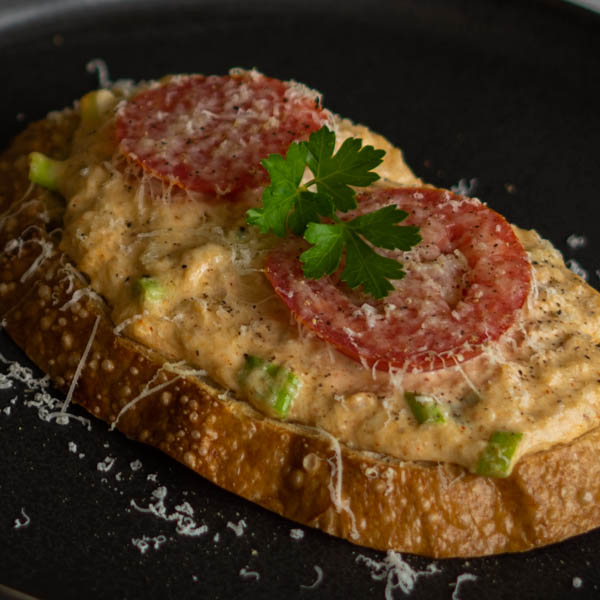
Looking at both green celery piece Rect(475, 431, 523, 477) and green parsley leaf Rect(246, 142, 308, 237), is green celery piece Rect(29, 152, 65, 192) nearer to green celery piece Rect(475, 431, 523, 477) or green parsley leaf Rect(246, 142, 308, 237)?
green parsley leaf Rect(246, 142, 308, 237)

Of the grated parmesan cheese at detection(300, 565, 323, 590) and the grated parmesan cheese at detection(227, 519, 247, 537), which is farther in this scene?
the grated parmesan cheese at detection(227, 519, 247, 537)

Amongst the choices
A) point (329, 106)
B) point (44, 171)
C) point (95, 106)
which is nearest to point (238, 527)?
point (44, 171)

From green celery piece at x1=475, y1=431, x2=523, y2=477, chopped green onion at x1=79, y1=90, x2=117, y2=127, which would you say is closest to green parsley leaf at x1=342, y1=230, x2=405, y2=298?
green celery piece at x1=475, y1=431, x2=523, y2=477

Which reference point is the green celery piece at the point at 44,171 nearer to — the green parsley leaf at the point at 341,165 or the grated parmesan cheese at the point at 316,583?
the green parsley leaf at the point at 341,165

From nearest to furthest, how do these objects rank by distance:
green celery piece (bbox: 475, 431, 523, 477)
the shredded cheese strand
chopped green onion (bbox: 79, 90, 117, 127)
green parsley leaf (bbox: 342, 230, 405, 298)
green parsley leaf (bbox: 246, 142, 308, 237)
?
1. green celery piece (bbox: 475, 431, 523, 477)
2. green parsley leaf (bbox: 342, 230, 405, 298)
3. green parsley leaf (bbox: 246, 142, 308, 237)
4. the shredded cheese strand
5. chopped green onion (bbox: 79, 90, 117, 127)

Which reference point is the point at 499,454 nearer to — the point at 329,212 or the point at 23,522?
the point at 329,212

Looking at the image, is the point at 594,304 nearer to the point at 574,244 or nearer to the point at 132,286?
the point at 574,244

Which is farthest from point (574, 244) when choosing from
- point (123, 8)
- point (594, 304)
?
point (123, 8)

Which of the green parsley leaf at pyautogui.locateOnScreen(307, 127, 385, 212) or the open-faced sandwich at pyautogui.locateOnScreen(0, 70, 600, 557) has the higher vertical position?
the green parsley leaf at pyautogui.locateOnScreen(307, 127, 385, 212)
